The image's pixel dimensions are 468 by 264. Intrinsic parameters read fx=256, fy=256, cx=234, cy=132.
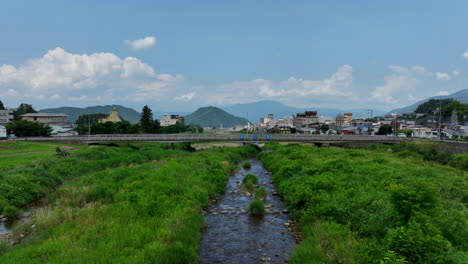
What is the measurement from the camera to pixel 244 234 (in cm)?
1723

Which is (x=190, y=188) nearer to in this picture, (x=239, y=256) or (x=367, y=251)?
(x=239, y=256)

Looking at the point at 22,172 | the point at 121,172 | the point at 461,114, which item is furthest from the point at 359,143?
the point at 461,114

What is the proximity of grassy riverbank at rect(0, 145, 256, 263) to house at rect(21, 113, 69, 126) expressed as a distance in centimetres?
14538

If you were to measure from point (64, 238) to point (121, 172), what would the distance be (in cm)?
1692

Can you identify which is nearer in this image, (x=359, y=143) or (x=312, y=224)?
(x=312, y=224)

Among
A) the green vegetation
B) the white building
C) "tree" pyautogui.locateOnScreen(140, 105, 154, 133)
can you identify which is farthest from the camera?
the white building

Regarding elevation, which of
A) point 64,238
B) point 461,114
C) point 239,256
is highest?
point 461,114

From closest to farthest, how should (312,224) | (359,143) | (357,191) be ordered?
(312,224), (357,191), (359,143)

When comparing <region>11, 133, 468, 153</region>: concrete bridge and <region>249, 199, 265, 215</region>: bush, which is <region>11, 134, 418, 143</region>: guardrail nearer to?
<region>11, 133, 468, 153</region>: concrete bridge

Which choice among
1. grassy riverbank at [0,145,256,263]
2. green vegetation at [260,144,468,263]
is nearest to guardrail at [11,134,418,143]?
grassy riverbank at [0,145,256,263]

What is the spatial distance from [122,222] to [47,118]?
16809cm

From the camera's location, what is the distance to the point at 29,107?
175750mm

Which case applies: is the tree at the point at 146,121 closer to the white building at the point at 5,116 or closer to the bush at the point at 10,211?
the white building at the point at 5,116

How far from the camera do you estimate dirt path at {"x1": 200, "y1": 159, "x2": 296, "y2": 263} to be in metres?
14.4
